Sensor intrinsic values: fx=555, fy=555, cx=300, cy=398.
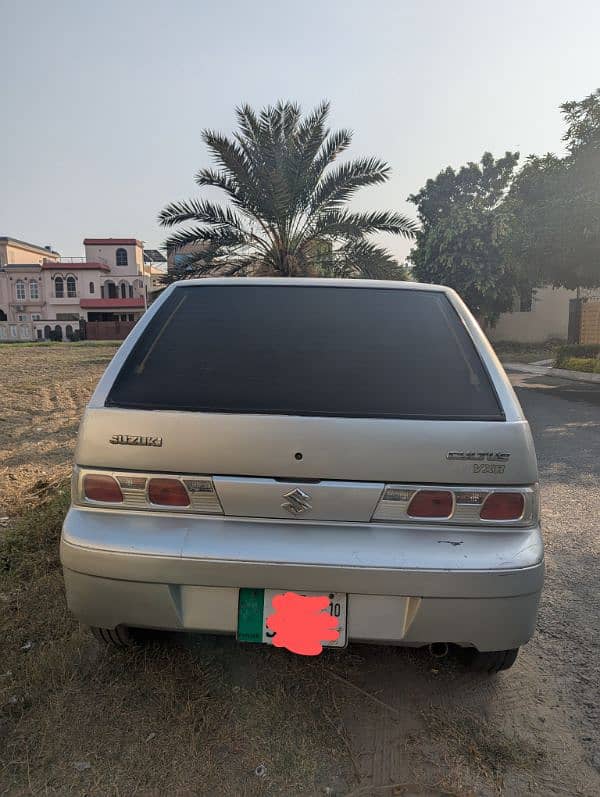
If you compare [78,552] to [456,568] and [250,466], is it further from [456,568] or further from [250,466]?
[456,568]

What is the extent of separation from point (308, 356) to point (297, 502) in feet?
2.02

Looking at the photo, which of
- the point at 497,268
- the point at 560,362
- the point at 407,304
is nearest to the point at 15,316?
the point at 497,268

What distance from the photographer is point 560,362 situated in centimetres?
1605

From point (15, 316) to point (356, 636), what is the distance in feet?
182

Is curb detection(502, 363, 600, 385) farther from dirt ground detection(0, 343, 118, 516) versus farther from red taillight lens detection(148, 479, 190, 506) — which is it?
red taillight lens detection(148, 479, 190, 506)

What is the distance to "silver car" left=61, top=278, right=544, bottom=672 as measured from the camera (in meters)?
1.84

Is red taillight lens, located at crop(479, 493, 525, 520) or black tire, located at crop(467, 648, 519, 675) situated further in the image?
black tire, located at crop(467, 648, 519, 675)

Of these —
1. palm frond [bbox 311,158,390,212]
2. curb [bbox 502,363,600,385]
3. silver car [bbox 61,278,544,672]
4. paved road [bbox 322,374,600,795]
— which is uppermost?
palm frond [bbox 311,158,390,212]

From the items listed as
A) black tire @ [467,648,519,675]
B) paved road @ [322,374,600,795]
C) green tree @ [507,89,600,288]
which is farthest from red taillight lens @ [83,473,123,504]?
green tree @ [507,89,600,288]

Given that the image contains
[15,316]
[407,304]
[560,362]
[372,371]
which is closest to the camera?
[372,371]

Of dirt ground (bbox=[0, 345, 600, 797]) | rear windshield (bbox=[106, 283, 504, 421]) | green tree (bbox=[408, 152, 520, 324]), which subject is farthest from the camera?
green tree (bbox=[408, 152, 520, 324])

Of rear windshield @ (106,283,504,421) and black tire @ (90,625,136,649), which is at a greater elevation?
rear windshield @ (106,283,504,421)

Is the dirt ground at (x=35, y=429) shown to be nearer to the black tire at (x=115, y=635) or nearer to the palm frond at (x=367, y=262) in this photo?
the black tire at (x=115, y=635)

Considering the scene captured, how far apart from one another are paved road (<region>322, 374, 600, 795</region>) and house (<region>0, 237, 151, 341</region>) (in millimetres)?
48760
